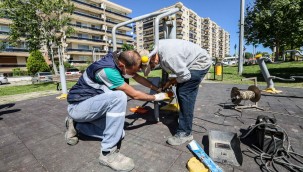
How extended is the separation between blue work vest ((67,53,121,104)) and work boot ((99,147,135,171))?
2.42ft

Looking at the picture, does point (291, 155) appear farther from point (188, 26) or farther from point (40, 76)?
point (188, 26)

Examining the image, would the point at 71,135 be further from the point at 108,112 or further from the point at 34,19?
the point at 34,19

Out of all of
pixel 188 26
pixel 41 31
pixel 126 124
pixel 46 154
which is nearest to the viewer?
pixel 46 154

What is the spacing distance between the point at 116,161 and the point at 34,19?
13.7 m

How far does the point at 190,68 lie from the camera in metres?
2.30

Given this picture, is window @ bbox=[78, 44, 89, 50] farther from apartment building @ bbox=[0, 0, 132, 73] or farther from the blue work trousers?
the blue work trousers

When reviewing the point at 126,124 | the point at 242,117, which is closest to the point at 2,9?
the point at 126,124

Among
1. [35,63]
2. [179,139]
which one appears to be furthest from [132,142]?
[35,63]

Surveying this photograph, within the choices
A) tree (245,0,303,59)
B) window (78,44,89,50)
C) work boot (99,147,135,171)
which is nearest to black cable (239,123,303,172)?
work boot (99,147,135,171)

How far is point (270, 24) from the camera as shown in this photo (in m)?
21.4

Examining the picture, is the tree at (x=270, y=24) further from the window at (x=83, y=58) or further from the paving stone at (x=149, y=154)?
the window at (x=83, y=58)

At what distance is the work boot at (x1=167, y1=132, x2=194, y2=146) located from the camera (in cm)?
221

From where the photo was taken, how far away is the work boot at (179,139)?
2214 millimetres

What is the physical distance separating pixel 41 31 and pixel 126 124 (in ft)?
41.7
